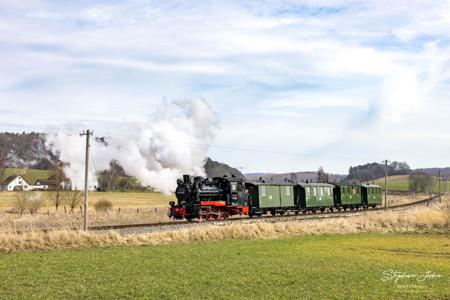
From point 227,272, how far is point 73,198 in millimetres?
46647

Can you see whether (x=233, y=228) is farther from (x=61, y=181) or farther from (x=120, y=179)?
(x=120, y=179)

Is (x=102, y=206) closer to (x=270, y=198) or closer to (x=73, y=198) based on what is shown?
(x=73, y=198)

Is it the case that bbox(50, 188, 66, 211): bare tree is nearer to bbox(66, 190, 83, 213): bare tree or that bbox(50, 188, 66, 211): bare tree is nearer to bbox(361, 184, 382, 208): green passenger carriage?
bbox(66, 190, 83, 213): bare tree

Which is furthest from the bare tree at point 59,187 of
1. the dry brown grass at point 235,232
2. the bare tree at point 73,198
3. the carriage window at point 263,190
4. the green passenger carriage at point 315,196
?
the dry brown grass at point 235,232

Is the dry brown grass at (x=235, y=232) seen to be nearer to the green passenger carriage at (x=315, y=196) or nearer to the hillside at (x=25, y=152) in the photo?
the green passenger carriage at (x=315, y=196)

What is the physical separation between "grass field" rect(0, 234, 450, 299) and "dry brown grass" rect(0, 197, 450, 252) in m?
1.51

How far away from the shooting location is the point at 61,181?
63875mm

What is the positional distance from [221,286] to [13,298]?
235 inches

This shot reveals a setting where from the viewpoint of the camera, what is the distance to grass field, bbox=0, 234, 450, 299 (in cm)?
1536

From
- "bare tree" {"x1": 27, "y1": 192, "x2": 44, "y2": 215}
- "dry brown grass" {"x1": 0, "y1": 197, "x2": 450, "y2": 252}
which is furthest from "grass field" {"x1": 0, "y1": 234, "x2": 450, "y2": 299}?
"bare tree" {"x1": 27, "y1": 192, "x2": 44, "y2": 215}

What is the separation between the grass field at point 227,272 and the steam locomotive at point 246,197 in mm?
10823

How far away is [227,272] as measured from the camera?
18844 mm

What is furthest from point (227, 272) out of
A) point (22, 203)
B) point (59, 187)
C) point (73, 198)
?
point (59, 187)
